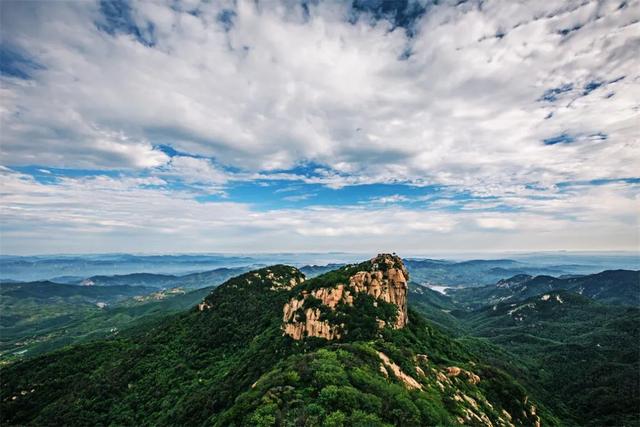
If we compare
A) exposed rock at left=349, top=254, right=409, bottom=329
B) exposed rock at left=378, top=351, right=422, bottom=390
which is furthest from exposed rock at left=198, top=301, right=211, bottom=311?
exposed rock at left=378, top=351, right=422, bottom=390

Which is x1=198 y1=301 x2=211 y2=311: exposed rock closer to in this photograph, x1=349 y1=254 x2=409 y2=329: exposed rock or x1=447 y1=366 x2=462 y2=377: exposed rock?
x1=349 y1=254 x2=409 y2=329: exposed rock

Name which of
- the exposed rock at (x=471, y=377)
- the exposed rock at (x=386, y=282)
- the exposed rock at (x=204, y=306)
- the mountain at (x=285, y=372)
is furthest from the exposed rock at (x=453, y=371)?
the exposed rock at (x=204, y=306)

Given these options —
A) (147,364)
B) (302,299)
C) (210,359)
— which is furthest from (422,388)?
(147,364)

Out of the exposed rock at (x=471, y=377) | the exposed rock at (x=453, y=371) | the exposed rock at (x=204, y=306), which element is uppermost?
the exposed rock at (x=204, y=306)

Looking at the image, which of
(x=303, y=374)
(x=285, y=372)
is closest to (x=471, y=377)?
(x=303, y=374)

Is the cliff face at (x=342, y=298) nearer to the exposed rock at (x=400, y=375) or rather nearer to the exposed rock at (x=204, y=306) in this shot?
the exposed rock at (x=400, y=375)

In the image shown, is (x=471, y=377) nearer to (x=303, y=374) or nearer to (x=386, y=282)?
(x=386, y=282)
